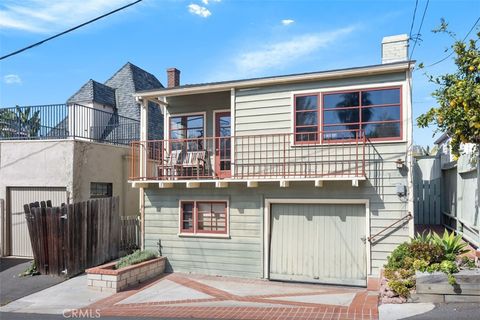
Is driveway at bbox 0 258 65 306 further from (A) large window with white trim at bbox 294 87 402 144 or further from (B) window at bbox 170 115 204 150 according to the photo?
(A) large window with white trim at bbox 294 87 402 144

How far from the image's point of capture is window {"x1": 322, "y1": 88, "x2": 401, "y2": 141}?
9.24 m

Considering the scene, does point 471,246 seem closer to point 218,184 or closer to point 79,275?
point 218,184

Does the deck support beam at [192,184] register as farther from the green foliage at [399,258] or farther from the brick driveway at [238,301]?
the green foliage at [399,258]

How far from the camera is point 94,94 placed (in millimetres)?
19406

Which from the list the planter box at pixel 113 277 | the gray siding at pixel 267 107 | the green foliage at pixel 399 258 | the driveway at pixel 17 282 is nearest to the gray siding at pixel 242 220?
the green foliage at pixel 399 258

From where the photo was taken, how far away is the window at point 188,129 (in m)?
12.2

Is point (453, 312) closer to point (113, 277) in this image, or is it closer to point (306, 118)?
point (306, 118)

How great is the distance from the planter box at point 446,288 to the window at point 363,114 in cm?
368

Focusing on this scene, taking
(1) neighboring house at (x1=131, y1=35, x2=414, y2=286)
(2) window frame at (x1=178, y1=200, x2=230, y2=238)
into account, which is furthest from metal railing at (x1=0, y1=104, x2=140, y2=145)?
(2) window frame at (x1=178, y1=200, x2=230, y2=238)

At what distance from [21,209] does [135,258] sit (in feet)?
16.3

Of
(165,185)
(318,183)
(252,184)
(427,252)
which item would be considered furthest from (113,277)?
(427,252)

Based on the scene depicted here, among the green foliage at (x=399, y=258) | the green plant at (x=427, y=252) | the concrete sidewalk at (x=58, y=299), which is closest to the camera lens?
the green plant at (x=427, y=252)

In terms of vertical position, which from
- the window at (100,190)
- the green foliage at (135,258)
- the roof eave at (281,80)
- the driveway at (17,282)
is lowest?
the driveway at (17,282)

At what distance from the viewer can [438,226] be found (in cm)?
1343
